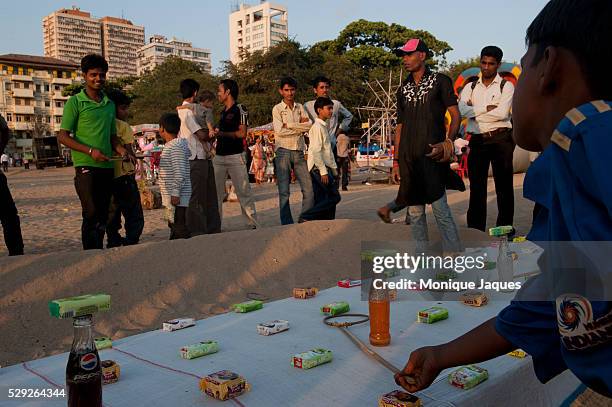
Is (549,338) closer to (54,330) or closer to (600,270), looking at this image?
(600,270)

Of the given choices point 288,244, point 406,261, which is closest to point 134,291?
point 288,244

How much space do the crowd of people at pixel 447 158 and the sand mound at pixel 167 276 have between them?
589 mm

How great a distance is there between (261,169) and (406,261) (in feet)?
44.4

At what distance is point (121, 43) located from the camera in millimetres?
145500

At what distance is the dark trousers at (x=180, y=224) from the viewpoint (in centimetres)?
563

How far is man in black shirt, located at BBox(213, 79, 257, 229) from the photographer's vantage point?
6.39m

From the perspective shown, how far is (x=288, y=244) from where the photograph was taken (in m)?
5.56

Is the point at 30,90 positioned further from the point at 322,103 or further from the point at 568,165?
the point at 568,165

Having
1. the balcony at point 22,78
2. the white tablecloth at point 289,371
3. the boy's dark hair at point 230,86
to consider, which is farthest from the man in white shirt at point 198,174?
the balcony at point 22,78

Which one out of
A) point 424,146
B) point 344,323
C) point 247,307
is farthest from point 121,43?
point 344,323

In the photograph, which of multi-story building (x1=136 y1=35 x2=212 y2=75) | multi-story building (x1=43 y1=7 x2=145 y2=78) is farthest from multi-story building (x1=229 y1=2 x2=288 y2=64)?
multi-story building (x1=43 y1=7 x2=145 y2=78)

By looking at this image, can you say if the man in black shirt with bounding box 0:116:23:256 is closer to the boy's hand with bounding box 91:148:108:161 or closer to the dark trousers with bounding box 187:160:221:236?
the boy's hand with bounding box 91:148:108:161

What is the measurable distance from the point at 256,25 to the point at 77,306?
392ft

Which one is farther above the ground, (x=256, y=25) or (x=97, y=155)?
(x=256, y=25)
